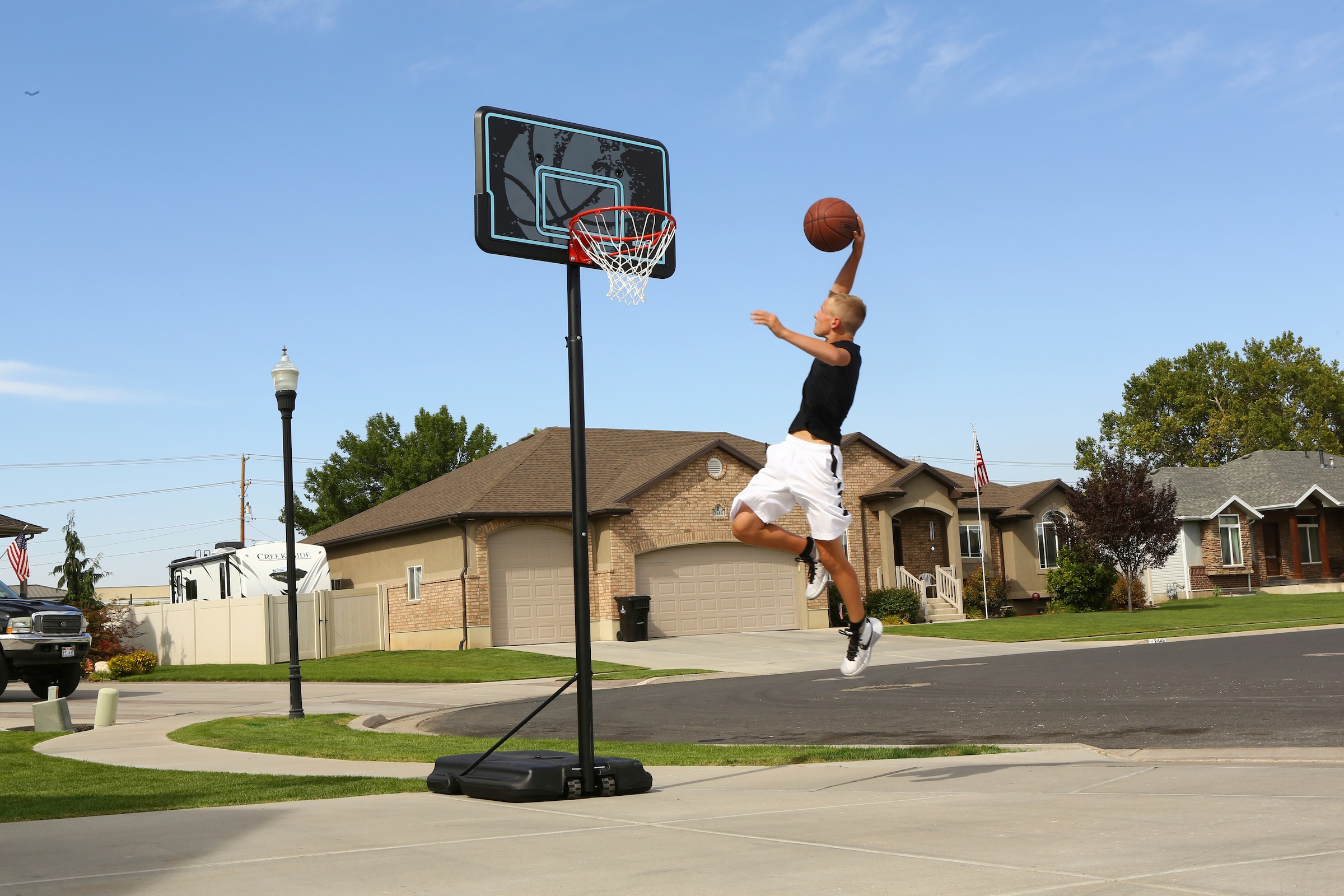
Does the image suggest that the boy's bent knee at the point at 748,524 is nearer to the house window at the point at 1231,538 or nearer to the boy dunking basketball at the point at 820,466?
the boy dunking basketball at the point at 820,466

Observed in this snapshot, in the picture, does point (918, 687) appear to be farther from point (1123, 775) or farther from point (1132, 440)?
point (1132, 440)

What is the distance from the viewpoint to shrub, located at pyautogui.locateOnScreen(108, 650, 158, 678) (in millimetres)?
27562

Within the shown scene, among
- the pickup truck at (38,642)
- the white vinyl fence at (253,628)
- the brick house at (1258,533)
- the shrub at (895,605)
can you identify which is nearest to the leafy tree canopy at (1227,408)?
the brick house at (1258,533)

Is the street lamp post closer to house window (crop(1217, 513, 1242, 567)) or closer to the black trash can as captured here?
the black trash can

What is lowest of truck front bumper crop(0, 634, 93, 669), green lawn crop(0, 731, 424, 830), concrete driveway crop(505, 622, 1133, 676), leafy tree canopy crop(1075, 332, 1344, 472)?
concrete driveway crop(505, 622, 1133, 676)

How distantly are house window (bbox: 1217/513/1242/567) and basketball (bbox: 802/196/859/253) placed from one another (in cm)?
5002

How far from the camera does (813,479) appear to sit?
782 cm

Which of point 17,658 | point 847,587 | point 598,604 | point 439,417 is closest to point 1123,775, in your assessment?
point 847,587

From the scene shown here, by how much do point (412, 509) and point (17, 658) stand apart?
1841cm

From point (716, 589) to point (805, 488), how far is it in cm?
2811

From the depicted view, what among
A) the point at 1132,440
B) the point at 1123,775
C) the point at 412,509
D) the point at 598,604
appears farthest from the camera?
the point at 1132,440

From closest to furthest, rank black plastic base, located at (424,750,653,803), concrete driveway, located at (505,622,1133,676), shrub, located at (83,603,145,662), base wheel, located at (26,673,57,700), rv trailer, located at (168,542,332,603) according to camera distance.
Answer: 1. black plastic base, located at (424,750,653,803)
2. base wheel, located at (26,673,57,700)
3. concrete driveway, located at (505,622,1133,676)
4. shrub, located at (83,603,145,662)
5. rv trailer, located at (168,542,332,603)

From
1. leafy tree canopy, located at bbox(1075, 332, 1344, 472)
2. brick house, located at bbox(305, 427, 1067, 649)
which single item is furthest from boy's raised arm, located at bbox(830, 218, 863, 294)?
leafy tree canopy, located at bbox(1075, 332, 1344, 472)

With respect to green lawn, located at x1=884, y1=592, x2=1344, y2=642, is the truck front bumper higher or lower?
higher
